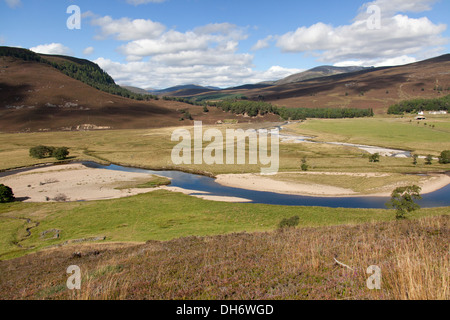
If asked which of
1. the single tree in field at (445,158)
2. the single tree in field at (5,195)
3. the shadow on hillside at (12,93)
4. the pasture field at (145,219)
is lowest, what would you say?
the pasture field at (145,219)

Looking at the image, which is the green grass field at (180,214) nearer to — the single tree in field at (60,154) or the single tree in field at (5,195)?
the single tree in field at (5,195)

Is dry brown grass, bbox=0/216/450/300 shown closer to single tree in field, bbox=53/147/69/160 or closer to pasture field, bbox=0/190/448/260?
pasture field, bbox=0/190/448/260

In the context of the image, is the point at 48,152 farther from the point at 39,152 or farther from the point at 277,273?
the point at 277,273

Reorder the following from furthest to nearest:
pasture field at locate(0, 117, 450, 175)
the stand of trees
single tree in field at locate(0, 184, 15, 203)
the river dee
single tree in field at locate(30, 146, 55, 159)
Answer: single tree in field at locate(30, 146, 55, 159)
the stand of trees
pasture field at locate(0, 117, 450, 175)
single tree in field at locate(0, 184, 15, 203)
the river dee

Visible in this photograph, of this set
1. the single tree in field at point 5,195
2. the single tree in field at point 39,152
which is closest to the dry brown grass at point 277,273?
the single tree in field at point 5,195

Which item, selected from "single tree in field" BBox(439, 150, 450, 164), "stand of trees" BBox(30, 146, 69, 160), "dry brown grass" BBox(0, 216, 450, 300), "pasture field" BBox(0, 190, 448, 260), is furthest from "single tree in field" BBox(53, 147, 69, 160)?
"single tree in field" BBox(439, 150, 450, 164)

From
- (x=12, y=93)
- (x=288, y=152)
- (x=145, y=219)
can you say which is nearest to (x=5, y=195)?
(x=145, y=219)

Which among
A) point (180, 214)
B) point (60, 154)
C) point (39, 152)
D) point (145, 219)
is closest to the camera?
point (145, 219)

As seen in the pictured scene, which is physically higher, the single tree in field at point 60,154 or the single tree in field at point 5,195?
the single tree in field at point 60,154

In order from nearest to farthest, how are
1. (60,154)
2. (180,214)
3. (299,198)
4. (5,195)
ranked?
1. (180,214)
2. (5,195)
3. (299,198)
4. (60,154)

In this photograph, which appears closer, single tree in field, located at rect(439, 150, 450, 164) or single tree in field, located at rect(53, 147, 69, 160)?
single tree in field, located at rect(439, 150, 450, 164)
